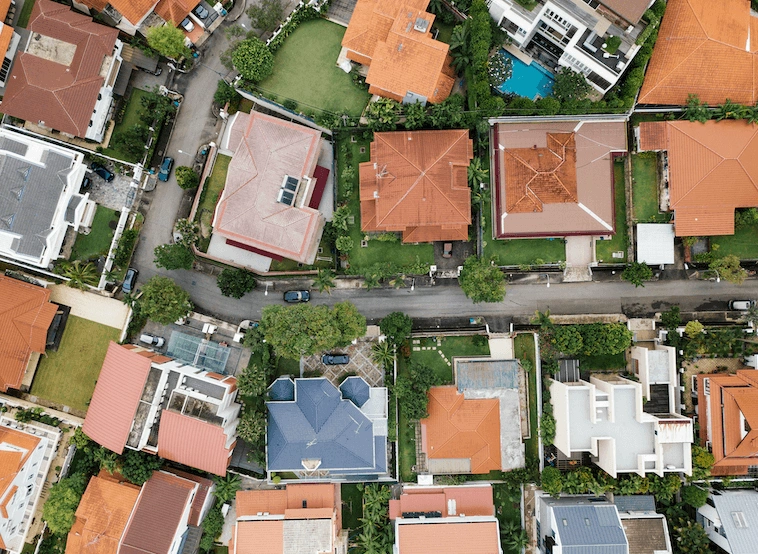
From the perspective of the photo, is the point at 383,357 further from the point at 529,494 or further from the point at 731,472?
the point at 731,472

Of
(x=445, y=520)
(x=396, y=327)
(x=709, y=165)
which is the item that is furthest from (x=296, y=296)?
(x=709, y=165)

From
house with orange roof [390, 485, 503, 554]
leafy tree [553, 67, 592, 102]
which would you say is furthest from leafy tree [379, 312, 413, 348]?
leafy tree [553, 67, 592, 102]

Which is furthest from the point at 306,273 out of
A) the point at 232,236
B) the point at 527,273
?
the point at 527,273

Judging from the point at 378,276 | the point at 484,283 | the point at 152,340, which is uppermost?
the point at 378,276

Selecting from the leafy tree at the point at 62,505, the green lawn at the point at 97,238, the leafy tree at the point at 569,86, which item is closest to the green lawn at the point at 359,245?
the leafy tree at the point at 569,86

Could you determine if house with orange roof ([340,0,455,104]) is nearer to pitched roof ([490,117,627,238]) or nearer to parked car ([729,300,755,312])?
pitched roof ([490,117,627,238])

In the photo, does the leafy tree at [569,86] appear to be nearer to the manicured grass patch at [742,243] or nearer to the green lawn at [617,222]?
the green lawn at [617,222]

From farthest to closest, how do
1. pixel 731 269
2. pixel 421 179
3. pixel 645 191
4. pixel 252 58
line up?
1. pixel 645 191
2. pixel 252 58
3. pixel 731 269
4. pixel 421 179

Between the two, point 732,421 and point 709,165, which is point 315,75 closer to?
point 709,165

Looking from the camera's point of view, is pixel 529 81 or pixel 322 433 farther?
pixel 529 81
